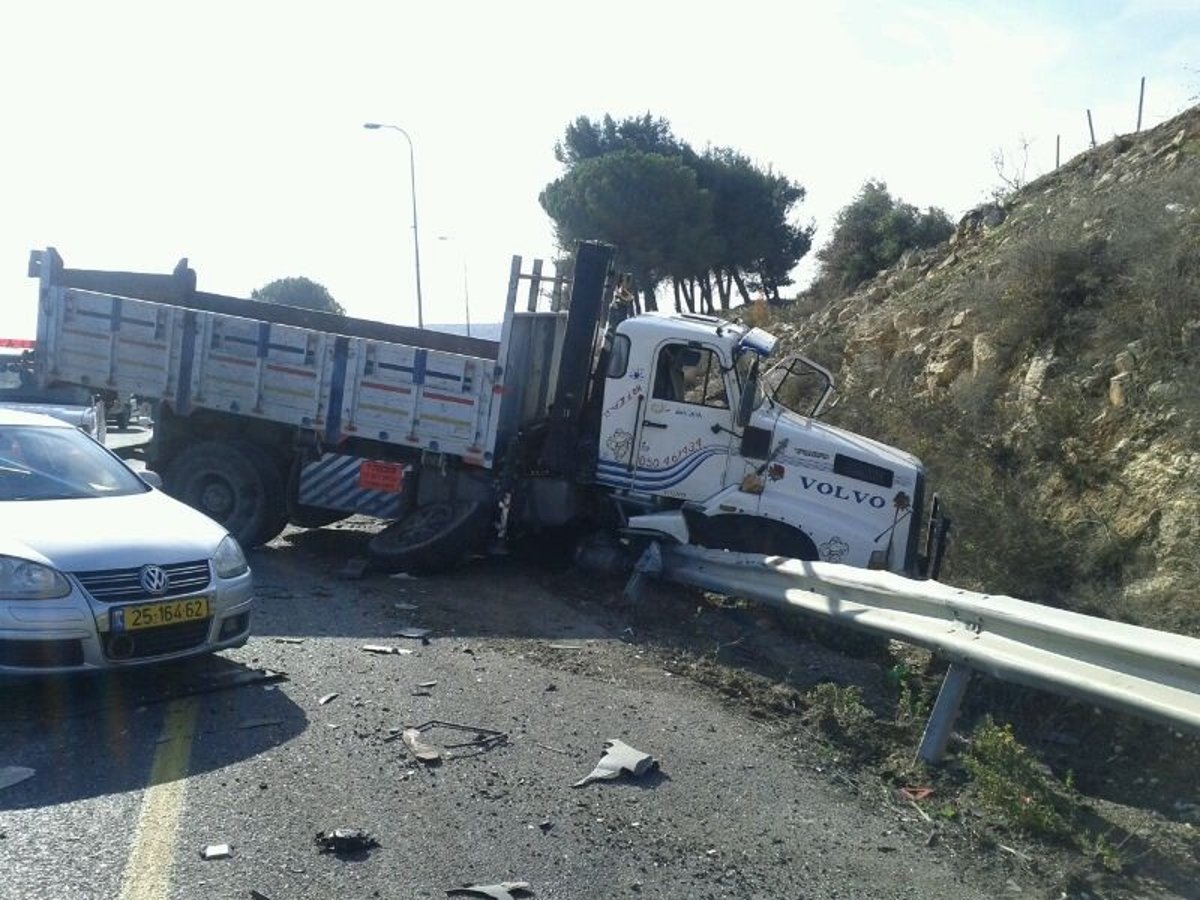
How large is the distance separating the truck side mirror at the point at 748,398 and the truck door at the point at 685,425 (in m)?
0.14

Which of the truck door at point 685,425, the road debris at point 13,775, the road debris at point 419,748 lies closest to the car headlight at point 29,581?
the road debris at point 13,775

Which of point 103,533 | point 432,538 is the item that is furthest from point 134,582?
point 432,538

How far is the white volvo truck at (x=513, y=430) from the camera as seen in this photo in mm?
11344

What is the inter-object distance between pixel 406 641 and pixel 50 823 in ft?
12.9

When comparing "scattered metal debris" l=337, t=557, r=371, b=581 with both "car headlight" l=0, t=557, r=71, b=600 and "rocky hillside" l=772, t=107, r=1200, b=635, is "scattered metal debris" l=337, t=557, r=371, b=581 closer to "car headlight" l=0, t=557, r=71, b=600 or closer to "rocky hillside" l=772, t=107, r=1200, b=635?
"car headlight" l=0, t=557, r=71, b=600

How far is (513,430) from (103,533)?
5874mm

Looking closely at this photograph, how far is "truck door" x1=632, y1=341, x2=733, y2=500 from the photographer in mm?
11547

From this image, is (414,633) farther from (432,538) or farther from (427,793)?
(427,793)

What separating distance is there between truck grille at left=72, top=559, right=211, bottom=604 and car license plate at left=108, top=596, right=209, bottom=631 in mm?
51

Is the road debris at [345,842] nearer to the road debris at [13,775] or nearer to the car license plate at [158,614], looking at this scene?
the road debris at [13,775]

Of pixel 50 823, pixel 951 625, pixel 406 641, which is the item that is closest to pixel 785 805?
Result: pixel 951 625

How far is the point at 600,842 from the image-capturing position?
516 cm

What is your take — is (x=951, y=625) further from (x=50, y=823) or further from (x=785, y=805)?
(x=50, y=823)

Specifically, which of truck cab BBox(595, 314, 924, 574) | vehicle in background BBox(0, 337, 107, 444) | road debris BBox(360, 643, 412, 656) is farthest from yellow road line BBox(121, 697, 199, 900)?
vehicle in background BBox(0, 337, 107, 444)
